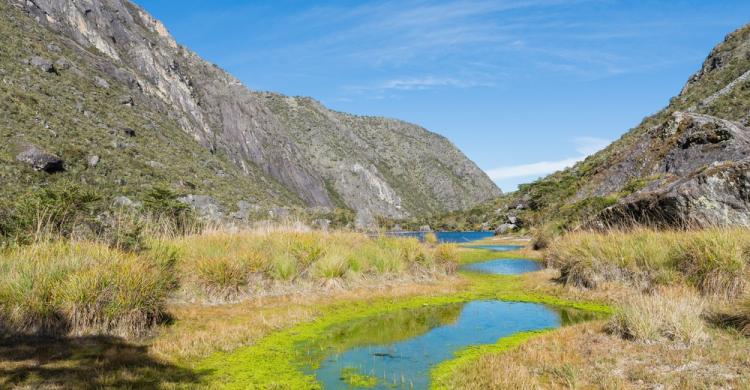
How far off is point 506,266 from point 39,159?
37.4m

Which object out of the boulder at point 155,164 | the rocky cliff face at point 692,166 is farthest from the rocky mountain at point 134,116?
the rocky cliff face at point 692,166

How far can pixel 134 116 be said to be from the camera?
6181cm

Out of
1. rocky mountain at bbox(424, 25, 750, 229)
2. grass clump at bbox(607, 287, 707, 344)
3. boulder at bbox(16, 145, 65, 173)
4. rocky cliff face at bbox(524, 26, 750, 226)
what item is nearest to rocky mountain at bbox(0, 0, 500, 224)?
boulder at bbox(16, 145, 65, 173)

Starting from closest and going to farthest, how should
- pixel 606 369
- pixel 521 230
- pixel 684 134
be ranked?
pixel 606 369 → pixel 684 134 → pixel 521 230

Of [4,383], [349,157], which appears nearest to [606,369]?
[4,383]

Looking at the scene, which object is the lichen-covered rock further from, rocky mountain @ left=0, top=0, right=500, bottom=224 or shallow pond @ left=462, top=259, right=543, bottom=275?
shallow pond @ left=462, top=259, right=543, bottom=275

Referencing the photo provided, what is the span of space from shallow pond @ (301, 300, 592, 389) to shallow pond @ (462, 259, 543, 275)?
828 centimetres

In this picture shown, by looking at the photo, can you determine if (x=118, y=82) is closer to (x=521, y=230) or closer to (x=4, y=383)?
(x=521, y=230)

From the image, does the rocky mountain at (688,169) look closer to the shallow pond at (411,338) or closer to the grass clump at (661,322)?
the shallow pond at (411,338)

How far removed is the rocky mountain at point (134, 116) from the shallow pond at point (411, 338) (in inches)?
453

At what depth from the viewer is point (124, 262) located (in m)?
9.50

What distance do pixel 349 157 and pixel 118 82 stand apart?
100 m

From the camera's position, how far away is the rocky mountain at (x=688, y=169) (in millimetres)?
15688

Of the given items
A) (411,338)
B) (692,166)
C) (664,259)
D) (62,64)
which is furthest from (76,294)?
(62,64)
